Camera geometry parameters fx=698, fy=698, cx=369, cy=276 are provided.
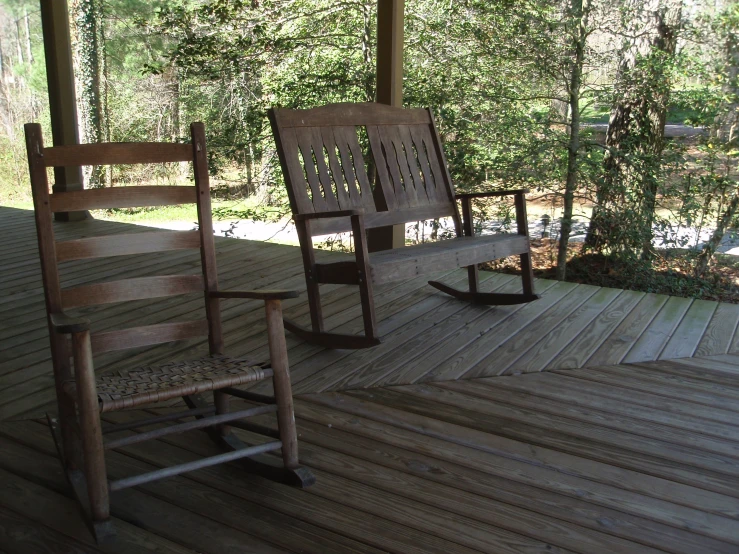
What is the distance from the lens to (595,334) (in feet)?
10.2

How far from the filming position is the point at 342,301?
12.2 feet

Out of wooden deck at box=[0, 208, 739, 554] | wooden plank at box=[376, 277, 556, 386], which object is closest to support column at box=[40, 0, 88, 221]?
wooden deck at box=[0, 208, 739, 554]

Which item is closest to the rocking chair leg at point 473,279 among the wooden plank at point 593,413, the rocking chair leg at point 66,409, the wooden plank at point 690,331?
the wooden plank at point 690,331

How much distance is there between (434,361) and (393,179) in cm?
105

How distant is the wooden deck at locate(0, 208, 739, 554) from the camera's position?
1.62m

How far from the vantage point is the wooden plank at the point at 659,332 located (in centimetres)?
287

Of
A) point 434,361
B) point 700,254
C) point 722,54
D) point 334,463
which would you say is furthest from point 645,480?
point 722,54

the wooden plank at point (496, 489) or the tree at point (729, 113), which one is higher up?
the tree at point (729, 113)

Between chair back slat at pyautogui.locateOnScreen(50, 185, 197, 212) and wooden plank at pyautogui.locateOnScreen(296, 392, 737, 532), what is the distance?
802 millimetres

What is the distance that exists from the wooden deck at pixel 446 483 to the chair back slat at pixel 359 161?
1029mm

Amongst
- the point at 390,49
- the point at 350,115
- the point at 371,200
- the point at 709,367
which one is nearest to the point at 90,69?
the point at 390,49

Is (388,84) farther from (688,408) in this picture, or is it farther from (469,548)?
(469,548)

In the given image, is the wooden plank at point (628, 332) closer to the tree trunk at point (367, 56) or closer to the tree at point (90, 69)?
the tree trunk at point (367, 56)

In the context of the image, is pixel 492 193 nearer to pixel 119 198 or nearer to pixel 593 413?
pixel 593 413
